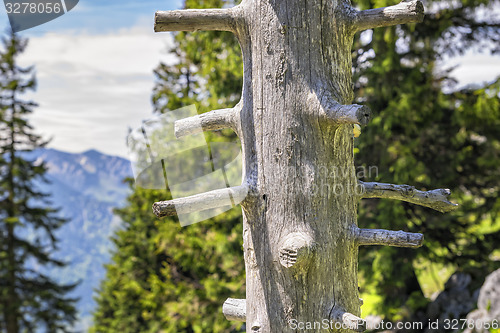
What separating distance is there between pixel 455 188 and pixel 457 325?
8.47 ft

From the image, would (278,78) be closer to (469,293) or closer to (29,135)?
(469,293)

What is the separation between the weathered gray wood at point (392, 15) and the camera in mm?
2193

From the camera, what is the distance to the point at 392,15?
222cm

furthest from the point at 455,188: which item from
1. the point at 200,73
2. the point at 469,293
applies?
the point at 200,73

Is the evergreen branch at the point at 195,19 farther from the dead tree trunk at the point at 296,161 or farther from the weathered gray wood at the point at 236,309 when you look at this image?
the weathered gray wood at the point at 236,309

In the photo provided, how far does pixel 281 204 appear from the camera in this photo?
212 centimetres

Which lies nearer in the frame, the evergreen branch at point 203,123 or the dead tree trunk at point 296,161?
the dead tree trunk at point 296,161

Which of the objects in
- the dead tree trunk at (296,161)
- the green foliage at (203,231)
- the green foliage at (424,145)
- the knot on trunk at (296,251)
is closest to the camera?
the knot on trunk at (296,251)

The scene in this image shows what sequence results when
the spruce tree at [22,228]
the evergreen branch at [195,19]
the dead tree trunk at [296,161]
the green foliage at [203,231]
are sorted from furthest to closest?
the spruce tree at [22,228] → the green foliage at [203,231] → the evergreen branch at [195,19] → the dead tree trunk at [296,161]

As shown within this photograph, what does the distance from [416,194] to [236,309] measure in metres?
1.11

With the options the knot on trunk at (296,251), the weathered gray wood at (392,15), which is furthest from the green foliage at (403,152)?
the knot on trunk at (296,251)

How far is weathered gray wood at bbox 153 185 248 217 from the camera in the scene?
6.66ft

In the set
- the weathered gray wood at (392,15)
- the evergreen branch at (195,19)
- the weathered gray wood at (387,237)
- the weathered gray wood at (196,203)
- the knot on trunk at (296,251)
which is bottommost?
the weathered gray wood at (387,237)

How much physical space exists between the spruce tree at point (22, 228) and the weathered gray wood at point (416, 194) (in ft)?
46.2
